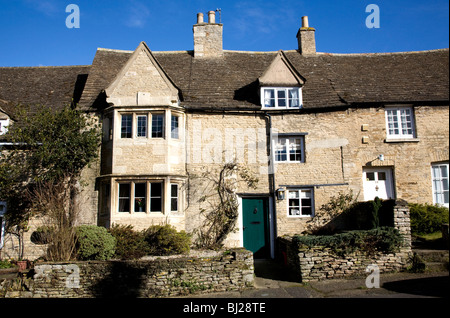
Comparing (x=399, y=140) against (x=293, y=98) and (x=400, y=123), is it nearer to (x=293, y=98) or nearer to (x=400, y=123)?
(x=400, y=123)

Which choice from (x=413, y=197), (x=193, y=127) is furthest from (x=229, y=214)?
(x=413, y=197)

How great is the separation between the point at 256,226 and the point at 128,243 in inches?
218

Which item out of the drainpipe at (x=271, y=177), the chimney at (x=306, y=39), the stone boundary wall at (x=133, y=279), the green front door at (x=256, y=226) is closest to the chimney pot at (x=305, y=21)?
the chimney at (x=306, y=39)

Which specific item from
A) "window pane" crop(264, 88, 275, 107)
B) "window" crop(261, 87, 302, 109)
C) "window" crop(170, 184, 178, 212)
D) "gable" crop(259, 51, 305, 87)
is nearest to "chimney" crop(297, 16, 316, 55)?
"gable" crop(259, 51, 305, 87)

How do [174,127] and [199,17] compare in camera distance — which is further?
[199,17]

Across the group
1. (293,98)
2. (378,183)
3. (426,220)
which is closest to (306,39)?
(293,98)

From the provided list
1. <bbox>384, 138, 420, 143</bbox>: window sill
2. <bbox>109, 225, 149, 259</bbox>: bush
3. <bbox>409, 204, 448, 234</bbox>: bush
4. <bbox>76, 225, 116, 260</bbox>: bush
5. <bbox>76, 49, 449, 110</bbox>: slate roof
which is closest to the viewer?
<bbox>76, 225, 116, 260</bbox>: bush

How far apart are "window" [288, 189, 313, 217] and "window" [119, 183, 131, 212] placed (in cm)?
696

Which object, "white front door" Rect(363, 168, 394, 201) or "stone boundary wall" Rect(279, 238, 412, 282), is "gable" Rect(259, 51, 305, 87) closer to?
"white front door" Rect(363, 168, 394, 201)

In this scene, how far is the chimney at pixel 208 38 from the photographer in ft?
63.8

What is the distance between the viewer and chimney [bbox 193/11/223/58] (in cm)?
1944

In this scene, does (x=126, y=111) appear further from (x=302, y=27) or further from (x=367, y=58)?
(x=367, y=58)

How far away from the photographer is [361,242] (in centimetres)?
1145
